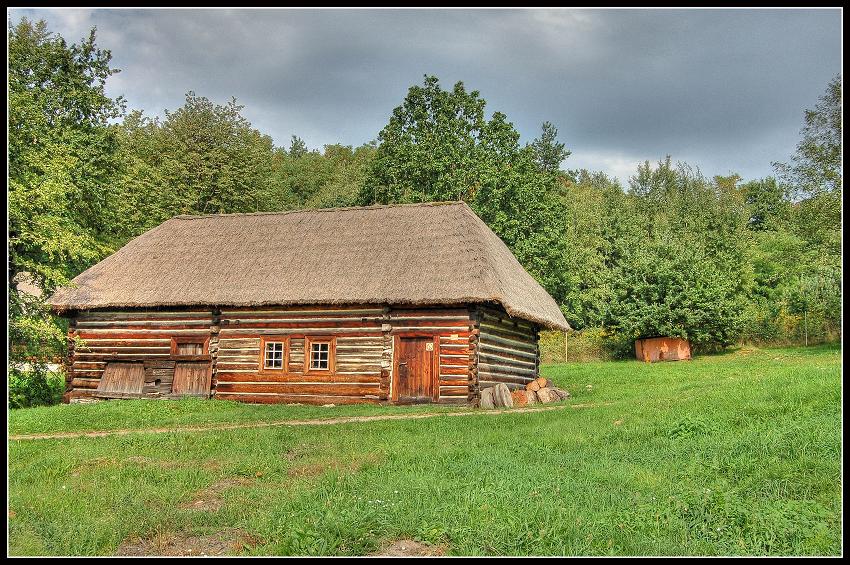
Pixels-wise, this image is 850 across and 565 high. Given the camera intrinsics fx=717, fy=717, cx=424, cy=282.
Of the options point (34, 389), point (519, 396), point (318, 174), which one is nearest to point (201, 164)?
point (318, 174)

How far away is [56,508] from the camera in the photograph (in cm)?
752

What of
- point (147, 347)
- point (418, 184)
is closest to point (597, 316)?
point (418, 184)

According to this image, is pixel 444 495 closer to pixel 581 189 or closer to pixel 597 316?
pixel 597 316

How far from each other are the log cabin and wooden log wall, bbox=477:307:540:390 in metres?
0.07

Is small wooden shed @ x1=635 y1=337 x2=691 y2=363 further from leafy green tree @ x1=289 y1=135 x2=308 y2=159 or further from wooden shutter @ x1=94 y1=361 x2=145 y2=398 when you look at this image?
leafy green tree @ x1=289 y1=135 x2=308 y2=159

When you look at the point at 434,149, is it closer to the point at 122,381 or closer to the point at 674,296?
the point at 674,296

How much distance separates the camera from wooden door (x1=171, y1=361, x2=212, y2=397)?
20.9 m

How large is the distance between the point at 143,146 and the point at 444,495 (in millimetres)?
40210

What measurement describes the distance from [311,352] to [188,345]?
12.9 ft

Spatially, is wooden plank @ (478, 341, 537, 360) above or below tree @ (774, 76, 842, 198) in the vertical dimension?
below

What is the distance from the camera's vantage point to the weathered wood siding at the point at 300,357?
65.0 feet

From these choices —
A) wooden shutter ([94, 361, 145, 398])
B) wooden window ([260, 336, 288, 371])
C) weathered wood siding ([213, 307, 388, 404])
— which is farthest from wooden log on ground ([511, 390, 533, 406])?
wooden shutter ([94, 361, 145, 398])

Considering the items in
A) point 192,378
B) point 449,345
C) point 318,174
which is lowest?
point 192,378

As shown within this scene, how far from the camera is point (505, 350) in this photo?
21.2 m
